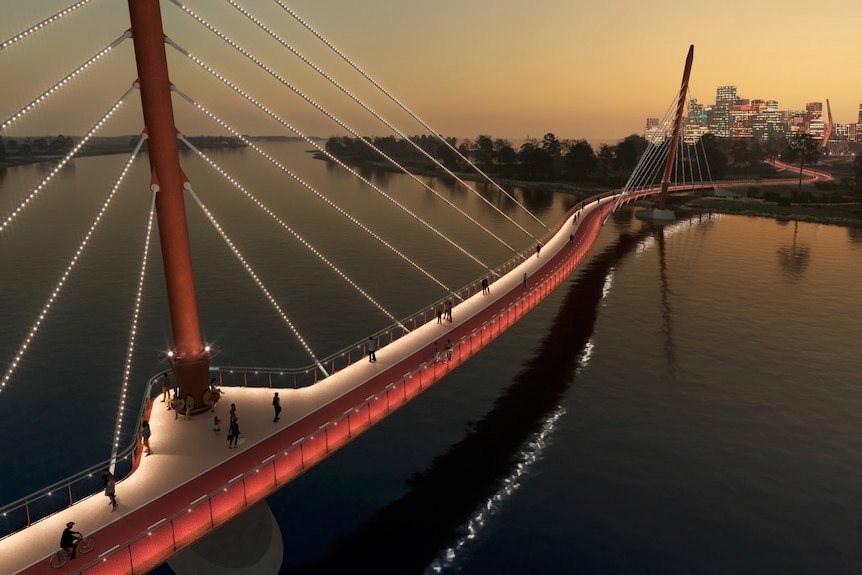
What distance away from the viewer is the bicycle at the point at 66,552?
51.9 feet

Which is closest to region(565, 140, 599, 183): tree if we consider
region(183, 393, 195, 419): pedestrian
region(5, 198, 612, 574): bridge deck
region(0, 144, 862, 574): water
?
region(0, 144, 862, 574): water

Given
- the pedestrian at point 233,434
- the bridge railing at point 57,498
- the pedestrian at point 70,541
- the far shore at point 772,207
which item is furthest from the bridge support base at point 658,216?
the pedestrian at point 70,541

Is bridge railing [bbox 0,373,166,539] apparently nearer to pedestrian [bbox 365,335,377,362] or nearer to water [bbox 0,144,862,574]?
water [bbox 0,144,862,574]

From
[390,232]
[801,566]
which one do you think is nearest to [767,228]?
[390,232]

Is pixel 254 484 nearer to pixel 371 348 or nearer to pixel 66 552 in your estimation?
pixel 66 552

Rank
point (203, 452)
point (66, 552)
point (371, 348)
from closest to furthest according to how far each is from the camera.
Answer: point (66, 552) < point (203, 452) < point (371, 348)

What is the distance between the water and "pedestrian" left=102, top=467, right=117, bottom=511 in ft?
25.4

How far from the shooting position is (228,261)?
7175cm

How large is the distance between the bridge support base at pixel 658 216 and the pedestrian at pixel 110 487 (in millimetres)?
104194

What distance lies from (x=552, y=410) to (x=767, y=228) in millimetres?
82507

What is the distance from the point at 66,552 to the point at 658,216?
352ft

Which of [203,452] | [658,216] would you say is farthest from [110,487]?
[658,216]

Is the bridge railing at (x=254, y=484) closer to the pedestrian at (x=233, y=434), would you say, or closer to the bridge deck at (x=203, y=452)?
the bridge deck at (x=203, y=452)

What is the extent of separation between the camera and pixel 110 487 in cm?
1798
